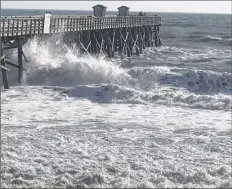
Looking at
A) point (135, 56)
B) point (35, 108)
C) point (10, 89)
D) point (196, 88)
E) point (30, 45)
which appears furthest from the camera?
point (135, 56)

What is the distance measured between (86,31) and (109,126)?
1538 centimetres

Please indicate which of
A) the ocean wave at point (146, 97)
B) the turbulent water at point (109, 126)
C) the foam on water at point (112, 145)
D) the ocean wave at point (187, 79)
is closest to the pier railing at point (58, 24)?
the turbulent water at point (109, 126)

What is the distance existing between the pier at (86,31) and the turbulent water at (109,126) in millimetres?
1249

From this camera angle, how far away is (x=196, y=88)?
22.9 meters

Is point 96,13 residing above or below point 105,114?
above

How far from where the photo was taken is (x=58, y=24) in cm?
2444

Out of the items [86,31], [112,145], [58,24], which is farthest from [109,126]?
[86,31]

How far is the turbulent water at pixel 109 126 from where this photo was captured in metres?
9.91

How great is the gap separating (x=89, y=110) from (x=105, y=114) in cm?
87

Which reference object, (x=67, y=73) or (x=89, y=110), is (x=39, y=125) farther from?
(x=67, y=73)

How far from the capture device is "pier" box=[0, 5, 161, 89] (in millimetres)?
20438

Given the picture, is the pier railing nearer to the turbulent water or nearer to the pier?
the pier

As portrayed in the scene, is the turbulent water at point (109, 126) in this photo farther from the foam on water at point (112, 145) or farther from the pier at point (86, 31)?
the pier at point (86, 31)

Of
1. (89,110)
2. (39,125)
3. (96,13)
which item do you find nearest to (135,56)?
(96,13)
